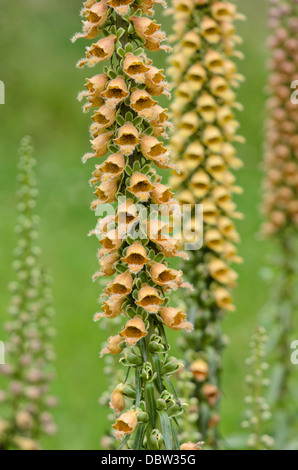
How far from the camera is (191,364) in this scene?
2588 mm

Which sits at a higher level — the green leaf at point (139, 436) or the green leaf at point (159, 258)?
the green leaf at point (159, 258)

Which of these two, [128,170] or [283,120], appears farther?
[283,120]

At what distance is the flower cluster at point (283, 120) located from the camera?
3.45 meters

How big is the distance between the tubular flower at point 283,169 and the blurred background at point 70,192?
25.4 inches

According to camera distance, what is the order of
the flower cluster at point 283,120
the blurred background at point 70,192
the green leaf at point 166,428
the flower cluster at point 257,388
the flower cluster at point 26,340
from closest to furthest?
the green leaf at point 166,428, the flower cluster at point 257,388, the flower cluster at point 26,340, the flower cluster at point 283,120, the blurred background at point 70,192

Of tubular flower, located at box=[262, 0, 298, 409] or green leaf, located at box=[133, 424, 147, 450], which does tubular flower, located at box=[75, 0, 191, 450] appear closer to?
green leaf, located at box=[133, 424, 147, 450]

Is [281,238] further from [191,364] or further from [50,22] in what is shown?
[50,22]

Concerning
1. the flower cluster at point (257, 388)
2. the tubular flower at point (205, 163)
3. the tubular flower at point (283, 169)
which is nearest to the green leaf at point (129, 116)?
the flower cluster at point (257, 388)

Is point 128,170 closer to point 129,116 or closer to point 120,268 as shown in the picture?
point 129,116

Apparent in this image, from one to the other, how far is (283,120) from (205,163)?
40.3 inches

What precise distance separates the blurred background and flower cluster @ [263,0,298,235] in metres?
1.27

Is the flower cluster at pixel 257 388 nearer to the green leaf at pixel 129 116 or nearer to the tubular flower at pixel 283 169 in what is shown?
the green leaf at pixel 129 116

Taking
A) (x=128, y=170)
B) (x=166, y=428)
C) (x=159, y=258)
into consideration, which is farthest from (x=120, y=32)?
(x=166, y=428)

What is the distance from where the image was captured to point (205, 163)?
2.65m
